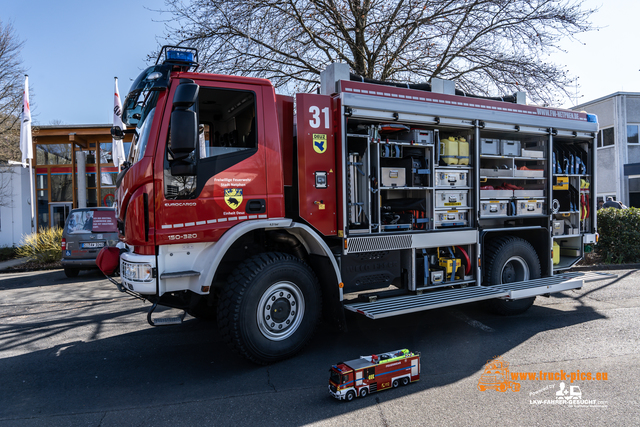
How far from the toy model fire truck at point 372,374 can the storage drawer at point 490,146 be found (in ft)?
11.2

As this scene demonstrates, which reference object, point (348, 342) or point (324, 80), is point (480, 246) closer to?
point (348, 342)

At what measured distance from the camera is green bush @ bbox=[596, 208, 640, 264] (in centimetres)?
1072

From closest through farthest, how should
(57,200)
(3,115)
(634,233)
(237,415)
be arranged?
(237,415), (634,233), (3,115), (57,200)

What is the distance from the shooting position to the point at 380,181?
17.0 feet

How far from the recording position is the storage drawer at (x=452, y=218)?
569cm

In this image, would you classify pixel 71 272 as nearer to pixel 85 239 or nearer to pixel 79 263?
pixel 79 263

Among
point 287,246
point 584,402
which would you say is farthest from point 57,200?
point 584,402

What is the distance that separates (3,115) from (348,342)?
1853 cm

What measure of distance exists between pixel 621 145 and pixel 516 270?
21574 millimetres

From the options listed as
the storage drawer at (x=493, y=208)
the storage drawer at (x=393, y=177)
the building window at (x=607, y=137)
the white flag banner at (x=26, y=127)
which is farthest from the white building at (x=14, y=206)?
the building window at (x=607, y=137)

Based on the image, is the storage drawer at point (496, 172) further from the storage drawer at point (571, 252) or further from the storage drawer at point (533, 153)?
the storage drawer at point (571, 252)

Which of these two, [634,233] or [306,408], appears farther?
[634,233]

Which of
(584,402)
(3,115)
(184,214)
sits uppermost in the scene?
(3,115)

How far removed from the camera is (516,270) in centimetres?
652
